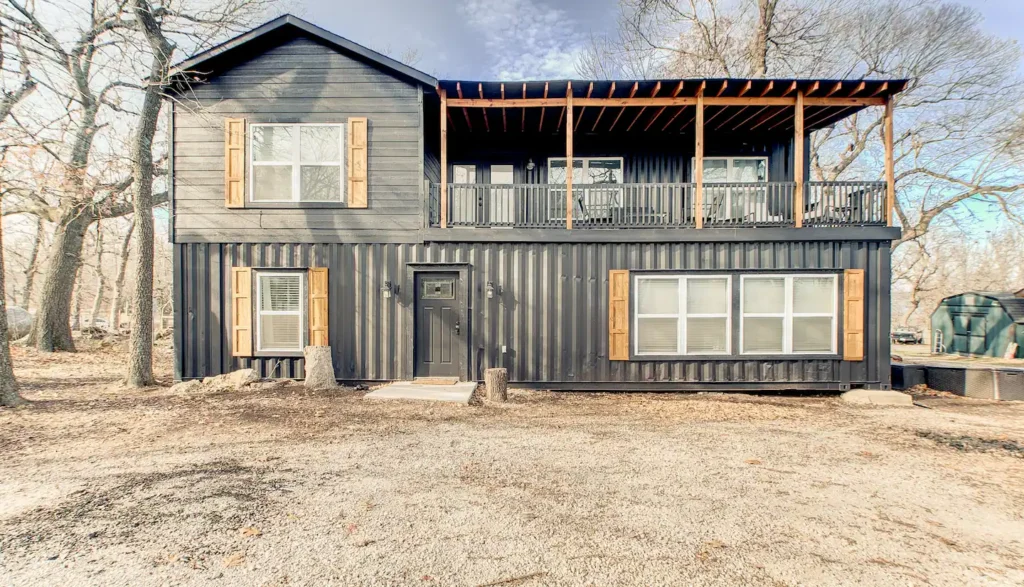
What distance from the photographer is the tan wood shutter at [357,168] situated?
777 cm

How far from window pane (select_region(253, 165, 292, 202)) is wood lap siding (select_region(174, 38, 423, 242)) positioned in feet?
0.65

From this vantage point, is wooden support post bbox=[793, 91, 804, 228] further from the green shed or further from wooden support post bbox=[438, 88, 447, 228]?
the green shed

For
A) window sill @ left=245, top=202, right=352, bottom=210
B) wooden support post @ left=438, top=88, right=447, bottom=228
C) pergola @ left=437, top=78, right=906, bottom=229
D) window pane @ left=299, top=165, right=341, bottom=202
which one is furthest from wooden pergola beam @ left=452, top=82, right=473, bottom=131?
window sill @ left=245, top=202, right=352, bottom=210

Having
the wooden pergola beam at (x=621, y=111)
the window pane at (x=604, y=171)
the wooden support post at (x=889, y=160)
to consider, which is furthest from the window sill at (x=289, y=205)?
the wooden support post at (x=889, y=160)

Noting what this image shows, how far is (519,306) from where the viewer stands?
25.5 ft

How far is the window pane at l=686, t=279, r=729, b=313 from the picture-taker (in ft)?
25.5

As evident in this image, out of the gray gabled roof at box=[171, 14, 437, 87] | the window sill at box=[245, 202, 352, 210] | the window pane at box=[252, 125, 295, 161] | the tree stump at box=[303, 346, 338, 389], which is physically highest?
the gray gabled roof at box=[171, 14, 437, 87]

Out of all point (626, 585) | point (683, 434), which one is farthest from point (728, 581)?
point (683, 434)

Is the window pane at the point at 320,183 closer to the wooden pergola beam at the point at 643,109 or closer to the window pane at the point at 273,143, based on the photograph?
the window pane at the point at 273,143

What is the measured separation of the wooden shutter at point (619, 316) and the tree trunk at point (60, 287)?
14012mm

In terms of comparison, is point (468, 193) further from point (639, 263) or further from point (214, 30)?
point (214, 30)

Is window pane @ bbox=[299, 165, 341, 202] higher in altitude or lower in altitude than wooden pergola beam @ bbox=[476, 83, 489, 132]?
lower

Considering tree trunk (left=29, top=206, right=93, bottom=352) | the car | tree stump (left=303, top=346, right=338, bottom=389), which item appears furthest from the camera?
the car

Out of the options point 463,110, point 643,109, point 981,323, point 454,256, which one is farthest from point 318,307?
point 981,323
